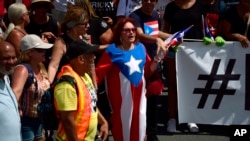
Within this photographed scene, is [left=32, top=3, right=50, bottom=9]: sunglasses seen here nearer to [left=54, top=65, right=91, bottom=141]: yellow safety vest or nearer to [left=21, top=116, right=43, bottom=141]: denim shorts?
[left=21, top=116, right=43, bottom=141]: denim shorts

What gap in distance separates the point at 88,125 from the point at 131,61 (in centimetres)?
139

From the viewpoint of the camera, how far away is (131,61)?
5.47 m

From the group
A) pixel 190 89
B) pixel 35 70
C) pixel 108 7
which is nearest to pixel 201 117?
pixel 190 89

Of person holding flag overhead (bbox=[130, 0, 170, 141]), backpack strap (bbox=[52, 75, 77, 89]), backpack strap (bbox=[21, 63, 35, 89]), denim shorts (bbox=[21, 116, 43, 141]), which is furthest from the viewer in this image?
person holding flag overhead (bbox=[130, 0, 170, 141])

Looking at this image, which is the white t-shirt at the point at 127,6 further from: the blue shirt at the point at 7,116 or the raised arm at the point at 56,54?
the blue shirt at the point at 7,116

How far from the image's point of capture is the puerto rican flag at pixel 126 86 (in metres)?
5.49

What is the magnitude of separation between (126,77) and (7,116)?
80.1 inches

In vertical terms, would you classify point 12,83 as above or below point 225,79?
above

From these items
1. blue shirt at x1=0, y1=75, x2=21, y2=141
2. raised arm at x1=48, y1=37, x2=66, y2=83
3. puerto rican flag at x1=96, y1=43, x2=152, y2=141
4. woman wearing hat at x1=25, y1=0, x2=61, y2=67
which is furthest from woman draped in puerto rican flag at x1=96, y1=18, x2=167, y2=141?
blue shirt at x1=0, y1=75, x2=21, y2=141

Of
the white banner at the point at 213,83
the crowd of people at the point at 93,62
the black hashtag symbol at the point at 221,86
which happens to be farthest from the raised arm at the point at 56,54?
the black hashtag symbol at the point at 221,86

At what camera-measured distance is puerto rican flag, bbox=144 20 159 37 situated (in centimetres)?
646

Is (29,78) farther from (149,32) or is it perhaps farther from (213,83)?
(213,83)

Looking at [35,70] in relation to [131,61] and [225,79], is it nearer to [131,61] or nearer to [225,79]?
[131,61]

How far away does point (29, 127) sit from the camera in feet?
15.8
